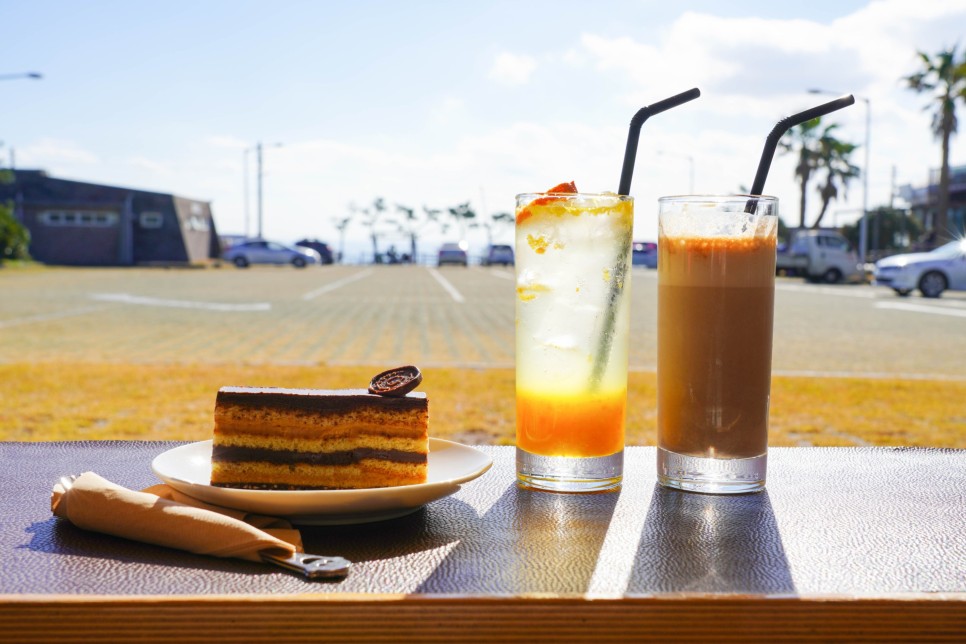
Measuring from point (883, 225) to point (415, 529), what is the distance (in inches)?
2283

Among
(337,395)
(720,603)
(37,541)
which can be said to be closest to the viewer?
(720,603)

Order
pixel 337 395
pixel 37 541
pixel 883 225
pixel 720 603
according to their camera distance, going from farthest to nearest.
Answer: pixel 883 225 < pixel 337 395 < pixel 37 541 < pixel 720 603

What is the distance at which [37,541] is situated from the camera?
3.17ft

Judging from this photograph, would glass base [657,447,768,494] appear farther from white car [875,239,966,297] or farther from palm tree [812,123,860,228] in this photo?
palm tree [812,123,860,228]

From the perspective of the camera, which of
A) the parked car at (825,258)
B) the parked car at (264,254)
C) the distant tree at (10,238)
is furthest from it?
the parked car at (264,254)

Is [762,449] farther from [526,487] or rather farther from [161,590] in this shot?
[161,590]

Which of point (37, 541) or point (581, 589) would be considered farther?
point (37, 541)

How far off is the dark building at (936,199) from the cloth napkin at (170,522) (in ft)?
155

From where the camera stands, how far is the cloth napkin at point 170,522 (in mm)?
892

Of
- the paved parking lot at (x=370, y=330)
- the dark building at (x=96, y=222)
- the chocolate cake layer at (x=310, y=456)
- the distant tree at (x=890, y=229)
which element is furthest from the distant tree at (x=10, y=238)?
the distant tree at (x=890, y=229)

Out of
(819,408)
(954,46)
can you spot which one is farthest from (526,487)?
(954,46)

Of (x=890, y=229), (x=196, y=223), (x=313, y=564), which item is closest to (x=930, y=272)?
(x=313, y=564)

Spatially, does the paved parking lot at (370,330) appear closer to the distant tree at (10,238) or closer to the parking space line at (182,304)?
the parking space line at (182,304)

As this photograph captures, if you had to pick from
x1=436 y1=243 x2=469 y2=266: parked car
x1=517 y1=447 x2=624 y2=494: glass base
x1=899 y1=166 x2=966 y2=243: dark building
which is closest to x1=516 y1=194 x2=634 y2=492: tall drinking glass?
x1=517 y1=447 x2=624 y2=494: glass base
